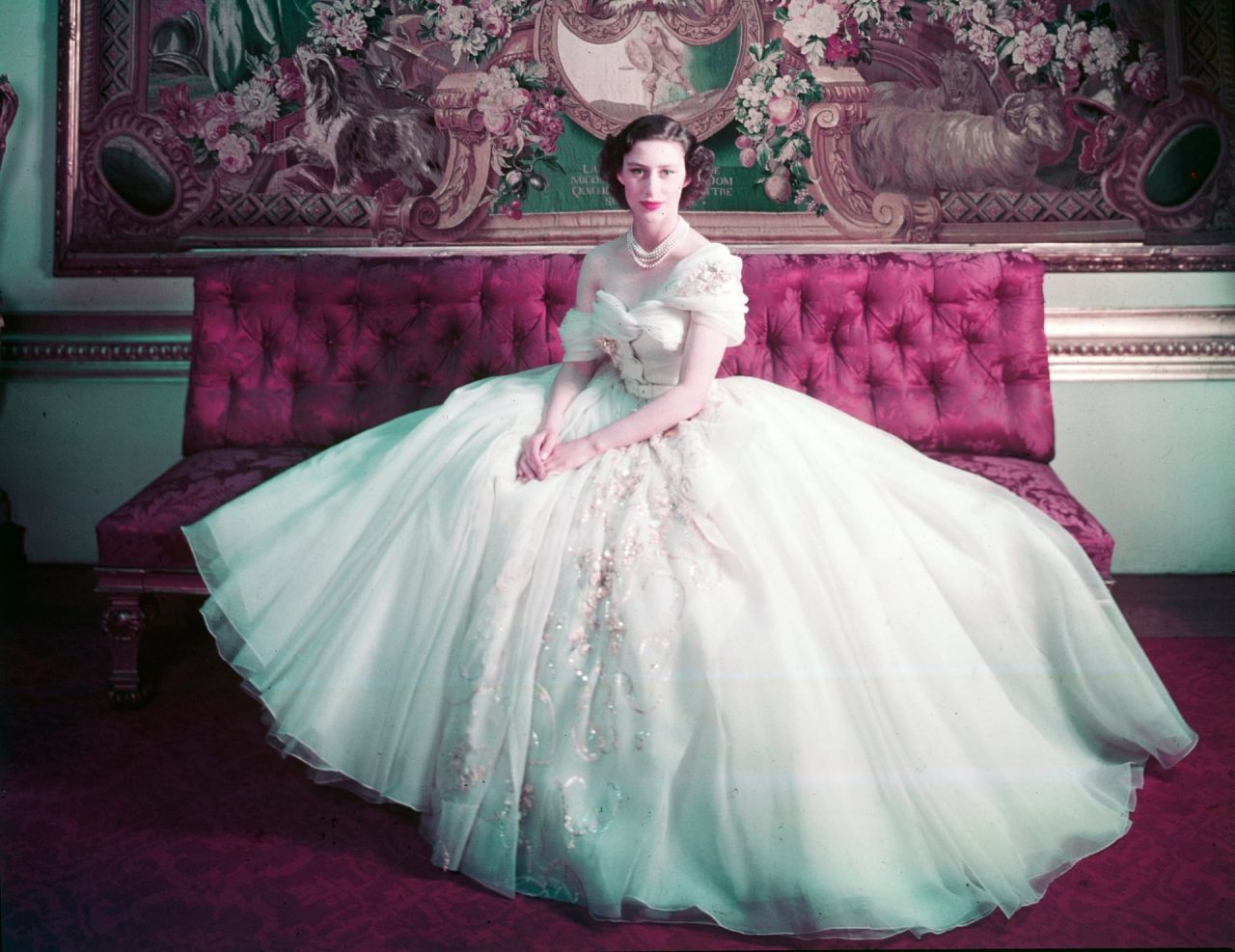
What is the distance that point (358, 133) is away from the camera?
3277mm

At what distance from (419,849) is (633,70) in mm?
2597

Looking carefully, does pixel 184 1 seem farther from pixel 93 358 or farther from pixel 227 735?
pixel 227 735

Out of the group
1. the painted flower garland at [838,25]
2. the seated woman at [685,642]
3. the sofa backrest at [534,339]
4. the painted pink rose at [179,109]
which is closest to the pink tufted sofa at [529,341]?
the sofa backrest at [534,339]

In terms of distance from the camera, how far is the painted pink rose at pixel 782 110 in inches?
125

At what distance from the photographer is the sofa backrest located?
292 centimetres

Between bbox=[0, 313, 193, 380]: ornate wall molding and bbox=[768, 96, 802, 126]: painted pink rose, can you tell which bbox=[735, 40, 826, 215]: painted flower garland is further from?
bbox=[0, 313, 193, 380]: ornate wall molding

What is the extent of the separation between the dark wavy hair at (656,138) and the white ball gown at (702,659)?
0.33m

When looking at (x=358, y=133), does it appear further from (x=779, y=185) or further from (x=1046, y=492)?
(x=1046, y=492)

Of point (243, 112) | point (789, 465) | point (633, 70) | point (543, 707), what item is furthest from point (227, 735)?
point (633, 70)

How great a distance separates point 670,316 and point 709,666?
0.95 metres

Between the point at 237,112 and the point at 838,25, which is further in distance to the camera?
the point at 237,112

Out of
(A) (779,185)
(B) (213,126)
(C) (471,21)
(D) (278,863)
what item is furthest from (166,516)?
(A) (779,185)

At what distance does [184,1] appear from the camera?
3.30 metres

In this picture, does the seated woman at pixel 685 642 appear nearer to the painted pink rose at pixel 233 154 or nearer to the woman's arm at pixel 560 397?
the woman's arm at pixel 560 397
